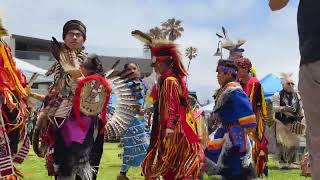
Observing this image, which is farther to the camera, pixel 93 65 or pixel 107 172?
pixel 107 172

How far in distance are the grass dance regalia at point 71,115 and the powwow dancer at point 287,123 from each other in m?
5.83

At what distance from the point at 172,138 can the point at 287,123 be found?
229 inches

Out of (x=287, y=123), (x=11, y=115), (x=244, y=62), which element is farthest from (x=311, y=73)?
(x=287, y=123)

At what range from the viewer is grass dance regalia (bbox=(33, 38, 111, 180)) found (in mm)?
4383

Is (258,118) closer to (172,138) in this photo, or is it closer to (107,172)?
(107,172)

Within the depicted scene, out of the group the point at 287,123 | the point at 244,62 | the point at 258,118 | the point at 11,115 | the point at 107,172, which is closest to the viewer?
the point at 11,115

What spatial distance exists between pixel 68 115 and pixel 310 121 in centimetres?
274

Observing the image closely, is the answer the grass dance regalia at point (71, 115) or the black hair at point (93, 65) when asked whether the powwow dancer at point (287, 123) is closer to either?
the black hair at point (93, 65)

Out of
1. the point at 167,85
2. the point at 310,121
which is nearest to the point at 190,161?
the point at 167,85

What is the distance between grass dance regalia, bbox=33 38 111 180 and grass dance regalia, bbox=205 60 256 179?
3.44ft

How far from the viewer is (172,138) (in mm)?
4574

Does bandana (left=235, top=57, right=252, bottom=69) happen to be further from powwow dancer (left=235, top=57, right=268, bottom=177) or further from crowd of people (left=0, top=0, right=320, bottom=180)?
crowd of people (left=0, top=0, right=320, bottom=180)

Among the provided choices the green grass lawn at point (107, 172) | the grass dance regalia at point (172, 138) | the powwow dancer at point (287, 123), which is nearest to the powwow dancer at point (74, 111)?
the grass dance regalia at point (172, 138)

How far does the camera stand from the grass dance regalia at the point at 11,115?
13.3 feet
